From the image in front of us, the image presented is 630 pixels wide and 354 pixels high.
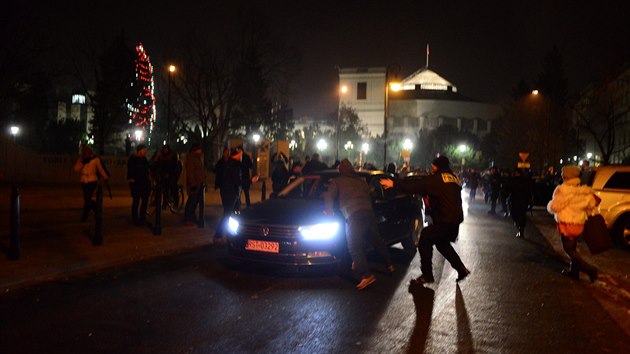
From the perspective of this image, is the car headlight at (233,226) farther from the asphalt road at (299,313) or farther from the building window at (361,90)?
the building window at (361,90)

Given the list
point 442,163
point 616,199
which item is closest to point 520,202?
point 616,199

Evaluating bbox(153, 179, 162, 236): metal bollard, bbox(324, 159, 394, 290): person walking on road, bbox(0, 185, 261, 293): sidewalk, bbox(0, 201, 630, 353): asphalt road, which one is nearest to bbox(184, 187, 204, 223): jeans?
bbox(0, 185, 261, 293): sidewalk

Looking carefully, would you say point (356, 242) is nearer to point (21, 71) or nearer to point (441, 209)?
point (441, 209)

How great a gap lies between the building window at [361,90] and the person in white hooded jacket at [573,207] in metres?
84.5

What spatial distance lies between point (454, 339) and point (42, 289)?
5.36 meters

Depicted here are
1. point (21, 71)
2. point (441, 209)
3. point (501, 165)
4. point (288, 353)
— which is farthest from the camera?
point (501, 165)

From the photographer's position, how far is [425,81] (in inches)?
4208

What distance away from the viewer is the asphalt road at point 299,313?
18.7 feet

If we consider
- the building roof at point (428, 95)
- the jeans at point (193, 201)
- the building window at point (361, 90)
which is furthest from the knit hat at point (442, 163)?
the building roof at point (428, 95)

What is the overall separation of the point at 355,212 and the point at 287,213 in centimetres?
112

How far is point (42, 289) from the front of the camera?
7891 mm

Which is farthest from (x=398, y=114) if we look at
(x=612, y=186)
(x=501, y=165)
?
(x=612, y=186)

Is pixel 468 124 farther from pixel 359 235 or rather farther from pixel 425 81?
pixel 359 235

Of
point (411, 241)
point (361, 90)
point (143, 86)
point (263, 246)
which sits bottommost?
point (411, 241)
